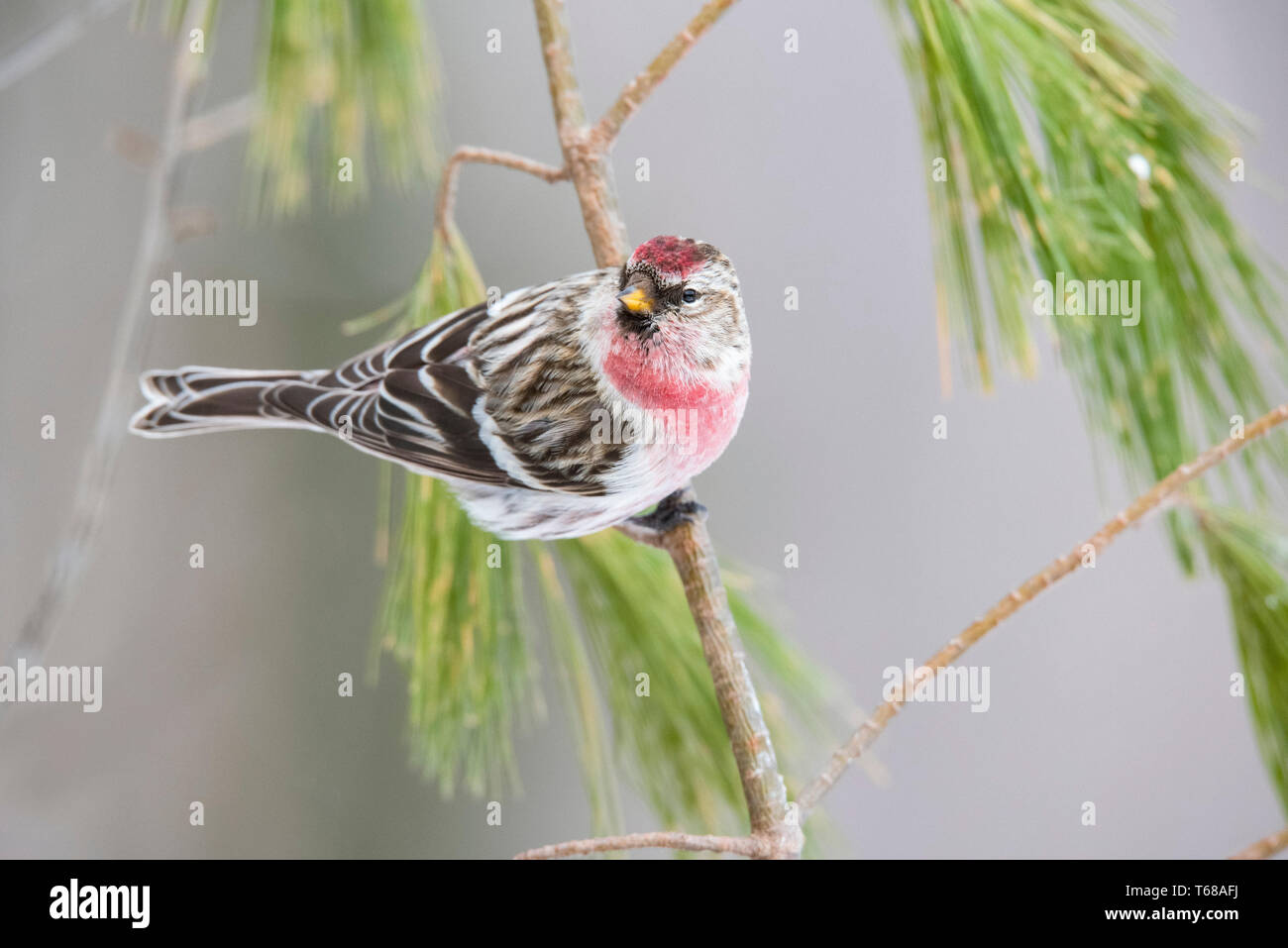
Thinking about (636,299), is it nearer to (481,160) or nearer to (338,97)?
(481,160)

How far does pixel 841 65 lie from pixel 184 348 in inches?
25.1

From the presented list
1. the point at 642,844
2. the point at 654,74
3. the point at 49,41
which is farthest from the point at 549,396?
the point at 49,41

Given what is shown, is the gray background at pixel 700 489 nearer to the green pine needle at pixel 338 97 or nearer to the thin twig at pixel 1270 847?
the green pine needle at pixel 338 97

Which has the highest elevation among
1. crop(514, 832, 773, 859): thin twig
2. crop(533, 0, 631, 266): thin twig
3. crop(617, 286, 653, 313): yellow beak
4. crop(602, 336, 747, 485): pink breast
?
crop(533, 0, 631, 266): thin twig

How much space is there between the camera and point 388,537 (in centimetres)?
85

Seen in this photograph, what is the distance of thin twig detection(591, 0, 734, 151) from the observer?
0.64 m

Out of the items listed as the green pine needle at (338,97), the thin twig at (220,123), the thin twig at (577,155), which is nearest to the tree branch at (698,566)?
the thin twig at (577,155)

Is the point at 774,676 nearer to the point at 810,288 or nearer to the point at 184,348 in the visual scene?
the point at 810,288

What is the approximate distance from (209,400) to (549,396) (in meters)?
0.26

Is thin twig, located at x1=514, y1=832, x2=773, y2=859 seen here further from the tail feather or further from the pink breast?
the tail feather

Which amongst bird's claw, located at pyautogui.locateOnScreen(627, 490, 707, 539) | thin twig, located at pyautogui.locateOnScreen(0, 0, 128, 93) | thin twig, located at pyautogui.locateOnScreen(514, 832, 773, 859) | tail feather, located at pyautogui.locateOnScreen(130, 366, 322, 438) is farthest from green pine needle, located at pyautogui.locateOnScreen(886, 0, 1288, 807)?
thin twig, located at pyautogui.locateOnScreen(0, 0, 128, 93)

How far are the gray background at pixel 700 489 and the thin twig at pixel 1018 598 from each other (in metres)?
0.21

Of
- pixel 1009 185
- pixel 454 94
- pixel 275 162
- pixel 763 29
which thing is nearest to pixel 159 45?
pixel 275 162

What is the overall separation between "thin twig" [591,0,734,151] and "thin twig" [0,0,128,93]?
429 mm
